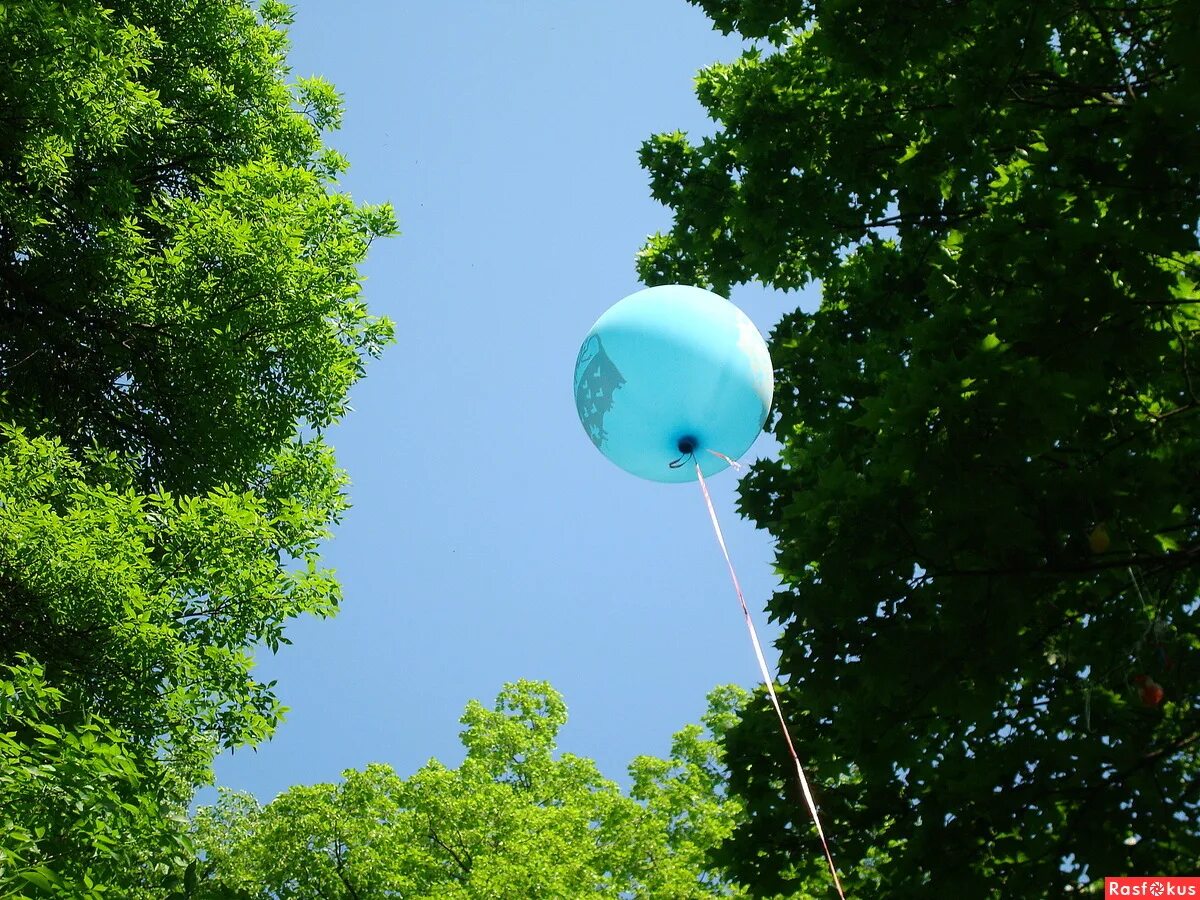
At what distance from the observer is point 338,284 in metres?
8.92

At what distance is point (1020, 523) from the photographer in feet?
13.6

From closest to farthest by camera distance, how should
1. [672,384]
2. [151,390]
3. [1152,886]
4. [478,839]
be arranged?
[1152,886]
[672,384]
[151,390]
[478,839]

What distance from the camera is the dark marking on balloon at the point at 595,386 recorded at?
5809 mm

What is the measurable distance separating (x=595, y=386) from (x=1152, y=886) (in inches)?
151

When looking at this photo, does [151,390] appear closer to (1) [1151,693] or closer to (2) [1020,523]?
(2) [1020,523]

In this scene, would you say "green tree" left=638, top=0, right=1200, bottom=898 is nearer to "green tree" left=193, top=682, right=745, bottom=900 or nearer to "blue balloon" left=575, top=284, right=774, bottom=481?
"blue balloon" left=575, top=284, right=774, bottom=481

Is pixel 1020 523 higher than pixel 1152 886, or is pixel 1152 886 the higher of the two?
pixel 1020 523

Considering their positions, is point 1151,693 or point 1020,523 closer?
→ point 1020,523

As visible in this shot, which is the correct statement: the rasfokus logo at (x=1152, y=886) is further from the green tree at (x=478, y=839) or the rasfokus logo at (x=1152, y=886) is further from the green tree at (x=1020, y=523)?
the green tree at (x=478, y=839)

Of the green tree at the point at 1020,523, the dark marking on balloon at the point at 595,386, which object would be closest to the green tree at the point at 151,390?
the dark marking on balloon at the point at 595,386

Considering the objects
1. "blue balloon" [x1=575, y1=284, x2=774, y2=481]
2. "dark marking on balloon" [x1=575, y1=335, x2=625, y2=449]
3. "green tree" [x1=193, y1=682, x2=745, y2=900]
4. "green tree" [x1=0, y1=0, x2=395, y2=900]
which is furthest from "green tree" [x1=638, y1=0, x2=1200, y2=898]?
"green tree" [x1=193, y1=682, x2=745, y2=900]

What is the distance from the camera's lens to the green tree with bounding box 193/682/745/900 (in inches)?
487

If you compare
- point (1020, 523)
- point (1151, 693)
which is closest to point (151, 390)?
point (1020, 523)

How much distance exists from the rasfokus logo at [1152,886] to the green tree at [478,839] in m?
8.05
